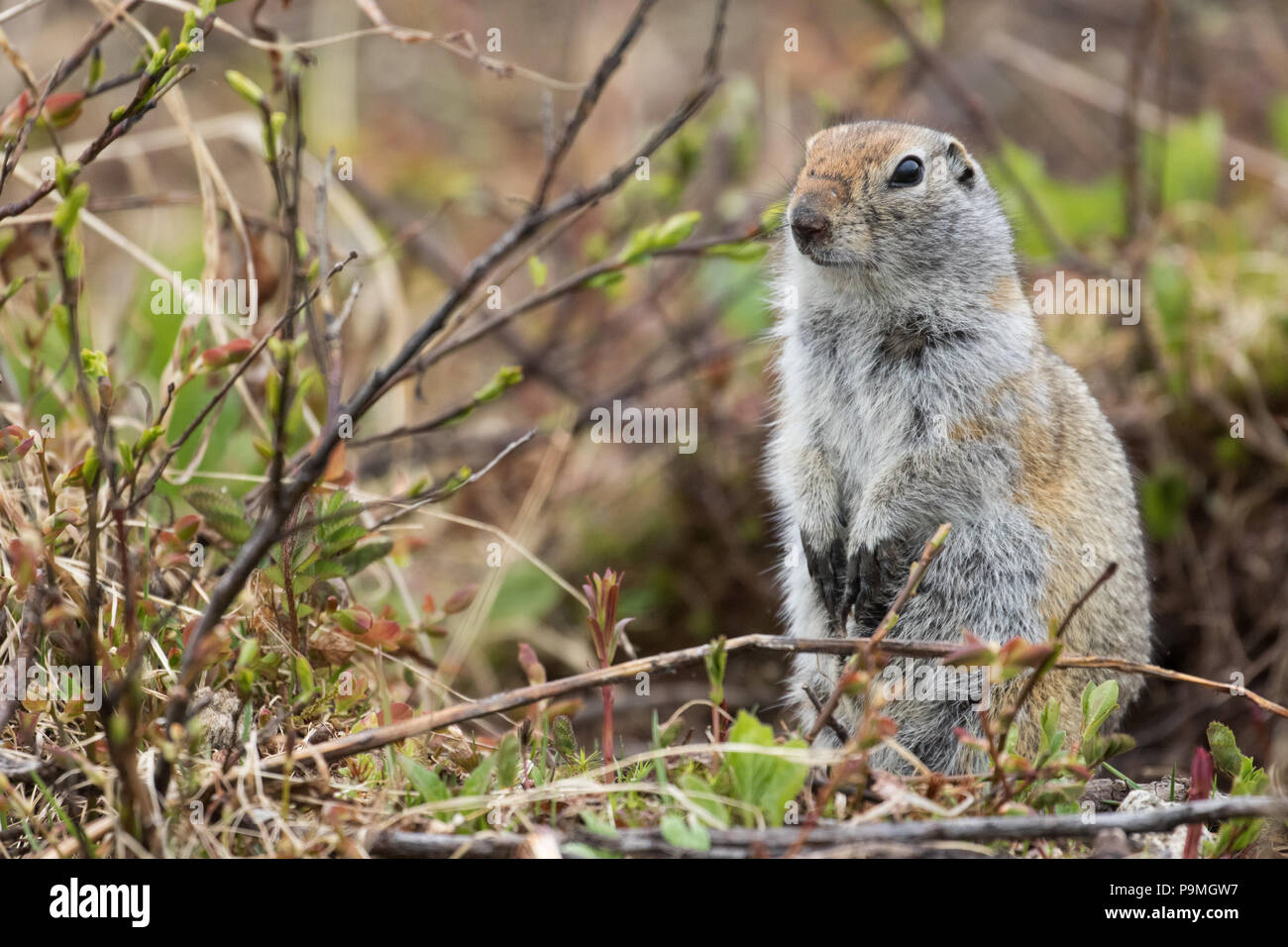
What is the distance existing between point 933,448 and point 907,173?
2.91ft

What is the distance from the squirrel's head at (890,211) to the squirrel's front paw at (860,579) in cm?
86

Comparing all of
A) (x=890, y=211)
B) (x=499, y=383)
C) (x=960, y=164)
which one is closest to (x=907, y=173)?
(x=890, y=211)

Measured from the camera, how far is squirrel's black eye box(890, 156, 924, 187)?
4.01 metres

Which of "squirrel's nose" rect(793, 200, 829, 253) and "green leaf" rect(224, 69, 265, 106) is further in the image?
"squirrel's nose" rect(793, 200, 829, 253)

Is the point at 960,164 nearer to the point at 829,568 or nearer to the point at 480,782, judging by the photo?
the point at 829,568

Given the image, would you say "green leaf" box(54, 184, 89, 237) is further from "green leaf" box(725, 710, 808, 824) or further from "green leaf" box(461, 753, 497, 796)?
"green leaf" box(725, 710, 808, 824)

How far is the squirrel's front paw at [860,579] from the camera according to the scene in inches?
153

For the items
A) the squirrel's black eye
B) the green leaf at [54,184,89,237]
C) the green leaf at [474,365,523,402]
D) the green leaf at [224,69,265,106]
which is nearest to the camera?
the green leaf at [54,184,89,237]

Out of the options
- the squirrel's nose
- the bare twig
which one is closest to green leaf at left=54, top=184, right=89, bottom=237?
the bare twig

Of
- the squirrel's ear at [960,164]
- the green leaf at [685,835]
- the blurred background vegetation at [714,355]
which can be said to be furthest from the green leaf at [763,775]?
the squirrel's ear at [960,164]

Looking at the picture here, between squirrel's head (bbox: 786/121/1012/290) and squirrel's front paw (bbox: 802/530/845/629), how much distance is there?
2.86ft

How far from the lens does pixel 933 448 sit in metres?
3.87

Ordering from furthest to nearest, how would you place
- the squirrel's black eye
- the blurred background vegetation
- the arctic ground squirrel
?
the blurred background vegetation < the squirrel's black eye < the arctic ground squirrel
